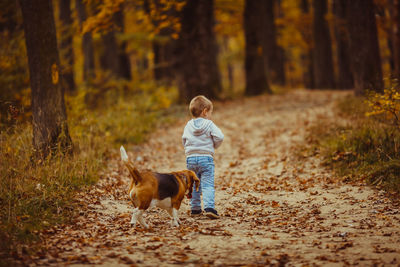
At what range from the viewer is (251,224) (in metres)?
5.33

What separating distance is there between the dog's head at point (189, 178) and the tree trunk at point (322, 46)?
19707mm

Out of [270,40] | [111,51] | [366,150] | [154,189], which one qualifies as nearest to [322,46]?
[270,40]

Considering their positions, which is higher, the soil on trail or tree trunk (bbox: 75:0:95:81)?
tree trunk (bbox: 75:0:95:81)

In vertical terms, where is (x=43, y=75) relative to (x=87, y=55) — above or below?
below

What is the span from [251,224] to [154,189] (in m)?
1.49

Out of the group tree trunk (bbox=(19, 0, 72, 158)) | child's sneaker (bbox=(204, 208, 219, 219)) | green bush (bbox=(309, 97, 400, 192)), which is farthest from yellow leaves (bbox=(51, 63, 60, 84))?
green bush (bbox=(309, 97, 400, 192))

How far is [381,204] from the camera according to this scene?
577 cm

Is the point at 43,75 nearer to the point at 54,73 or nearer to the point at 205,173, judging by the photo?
the point at 54,73

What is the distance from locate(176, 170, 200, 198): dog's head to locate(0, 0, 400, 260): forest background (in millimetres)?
1637

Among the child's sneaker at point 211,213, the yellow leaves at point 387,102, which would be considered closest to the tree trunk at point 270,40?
the yellow leaves at point 387,102

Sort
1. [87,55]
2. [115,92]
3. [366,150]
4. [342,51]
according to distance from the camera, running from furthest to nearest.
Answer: [342,51]
[87,55]
[115,92]
[366,150]

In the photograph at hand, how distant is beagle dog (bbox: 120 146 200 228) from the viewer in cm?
469

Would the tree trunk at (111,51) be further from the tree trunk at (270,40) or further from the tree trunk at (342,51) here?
the tree trunk at (342,51)

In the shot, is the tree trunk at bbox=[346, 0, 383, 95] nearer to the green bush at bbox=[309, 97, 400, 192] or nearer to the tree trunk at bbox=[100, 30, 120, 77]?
the green bush at bbox=[309, 97, 400, 192]
